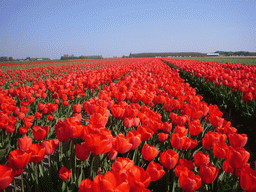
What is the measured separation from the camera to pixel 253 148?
12.4 feet

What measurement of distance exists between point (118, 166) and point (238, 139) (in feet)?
3.67

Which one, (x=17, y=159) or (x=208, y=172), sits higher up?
(x=17, y=159)

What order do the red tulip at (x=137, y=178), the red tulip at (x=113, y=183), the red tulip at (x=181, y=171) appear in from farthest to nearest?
1. the red tulip at (x=181, y=171)
2. the red tulip at (x=137, y=178)
3. the red tulip at (x=113, y=183)

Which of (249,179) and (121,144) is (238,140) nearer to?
(249,179)

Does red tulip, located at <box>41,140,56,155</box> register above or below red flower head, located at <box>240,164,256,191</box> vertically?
above

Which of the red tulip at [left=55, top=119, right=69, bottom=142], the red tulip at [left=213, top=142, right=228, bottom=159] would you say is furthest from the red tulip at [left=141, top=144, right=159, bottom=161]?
the red tulip at [left=55, top=119, right=69, bottom=142]

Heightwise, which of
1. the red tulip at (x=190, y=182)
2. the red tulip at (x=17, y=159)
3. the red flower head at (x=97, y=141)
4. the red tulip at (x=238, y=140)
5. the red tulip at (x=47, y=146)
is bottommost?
the red tulip at (x=190, y=182)


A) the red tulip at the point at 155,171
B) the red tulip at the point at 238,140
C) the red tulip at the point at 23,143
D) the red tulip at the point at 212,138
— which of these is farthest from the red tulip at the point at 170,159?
the red tulip at the point at 23,143

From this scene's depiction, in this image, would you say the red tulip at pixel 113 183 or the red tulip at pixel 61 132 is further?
the red tulip at pixel 61 132

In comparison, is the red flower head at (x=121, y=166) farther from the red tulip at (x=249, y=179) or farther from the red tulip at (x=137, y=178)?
the red tulip at (x=249, y=179)

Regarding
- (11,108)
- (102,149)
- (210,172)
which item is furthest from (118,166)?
(11,108)

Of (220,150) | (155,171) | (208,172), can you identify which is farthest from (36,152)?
(220,150)

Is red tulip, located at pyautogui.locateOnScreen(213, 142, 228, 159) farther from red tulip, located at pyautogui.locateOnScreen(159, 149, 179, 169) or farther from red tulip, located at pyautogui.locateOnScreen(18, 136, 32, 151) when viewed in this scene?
red tulip, located at pyautogui.locateOnScreen(18, 136, 32, 151)

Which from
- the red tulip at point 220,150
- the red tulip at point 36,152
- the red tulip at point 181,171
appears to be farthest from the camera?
the red tulip at point 220,150
